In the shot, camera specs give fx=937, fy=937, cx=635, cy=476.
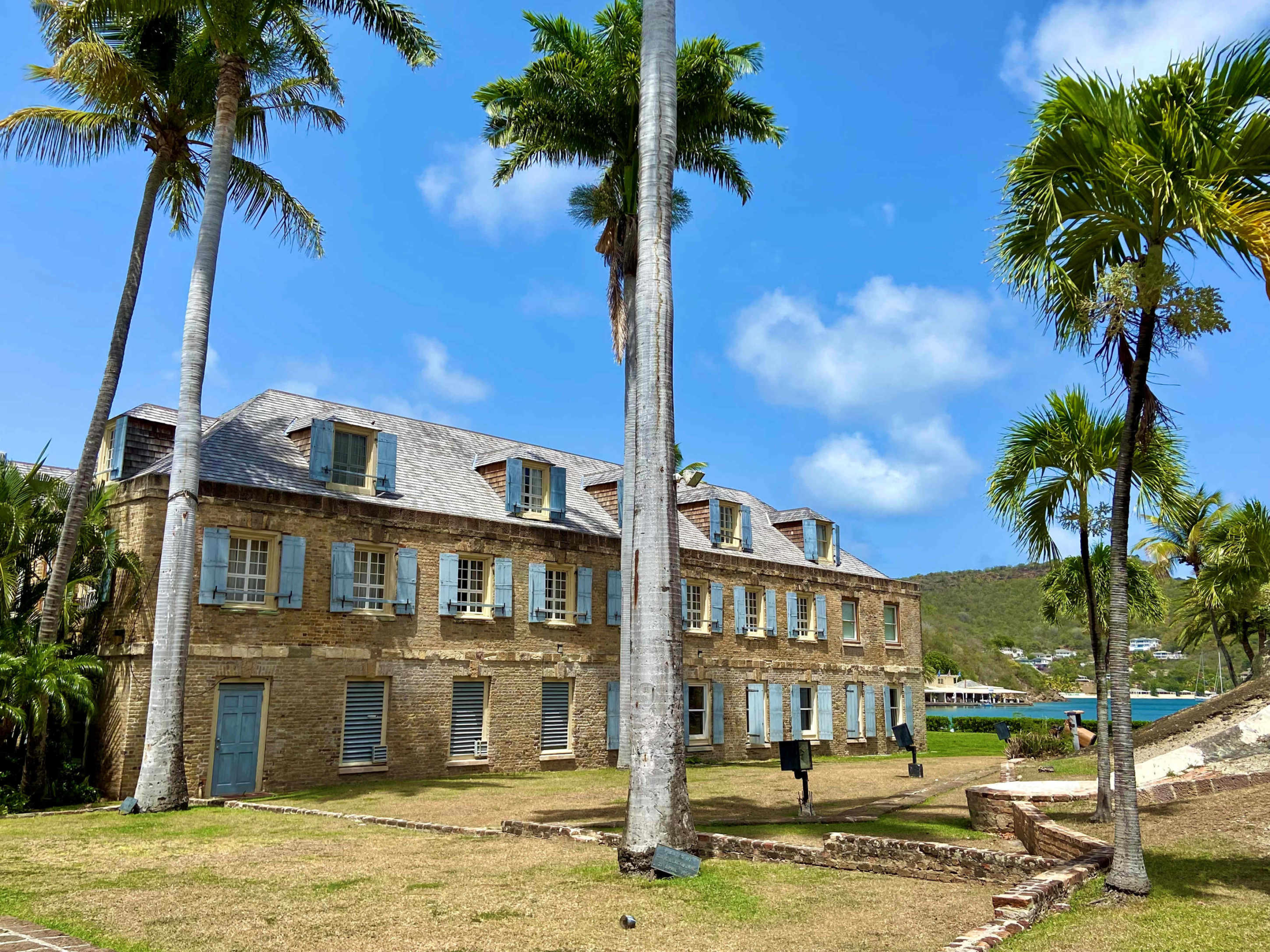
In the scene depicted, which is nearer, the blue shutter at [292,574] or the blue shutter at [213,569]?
the blue shutter at [213,569]

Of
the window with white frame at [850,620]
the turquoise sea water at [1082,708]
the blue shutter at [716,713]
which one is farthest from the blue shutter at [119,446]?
the turquoise sea water at [1082,708]

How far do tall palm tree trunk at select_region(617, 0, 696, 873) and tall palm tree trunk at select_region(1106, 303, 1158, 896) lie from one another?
13.2 feet

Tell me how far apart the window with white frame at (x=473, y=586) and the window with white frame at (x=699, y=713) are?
7.52m

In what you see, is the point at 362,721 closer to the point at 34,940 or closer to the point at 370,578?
the point at 370,578

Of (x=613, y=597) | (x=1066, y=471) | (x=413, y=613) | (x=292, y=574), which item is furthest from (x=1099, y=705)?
(x=613, y=597)

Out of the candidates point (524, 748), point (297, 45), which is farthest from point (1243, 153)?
point (524, 748)

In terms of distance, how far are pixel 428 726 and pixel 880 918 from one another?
52.1ft

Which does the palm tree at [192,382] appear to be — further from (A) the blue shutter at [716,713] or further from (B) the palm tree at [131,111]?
(A) the blue shutter at [716,713]

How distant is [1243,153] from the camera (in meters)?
7.90

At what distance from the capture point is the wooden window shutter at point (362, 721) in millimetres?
20406

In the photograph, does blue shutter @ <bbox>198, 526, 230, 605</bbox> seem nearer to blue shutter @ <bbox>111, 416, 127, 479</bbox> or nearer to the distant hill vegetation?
blue shutter @ <bbox>111, 416, 127, 479</bbox>

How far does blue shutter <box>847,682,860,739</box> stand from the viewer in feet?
104

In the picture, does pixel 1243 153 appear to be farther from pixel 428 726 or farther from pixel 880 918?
pixel 428 726

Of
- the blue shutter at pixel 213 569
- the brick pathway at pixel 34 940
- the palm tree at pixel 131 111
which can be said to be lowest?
the brick pathway at pixel 34 940
